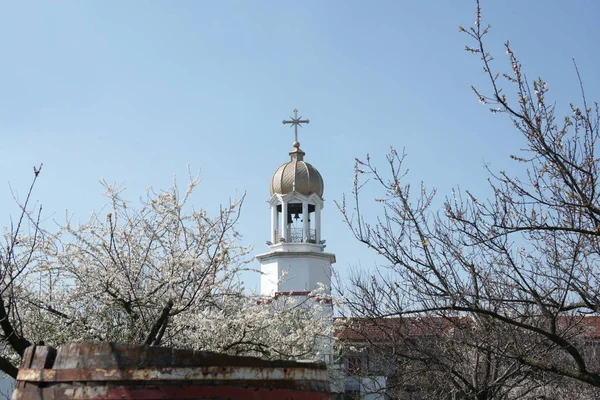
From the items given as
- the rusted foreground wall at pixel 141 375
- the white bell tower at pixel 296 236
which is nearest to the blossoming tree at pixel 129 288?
the rusted foreground wall at pixel 141 375

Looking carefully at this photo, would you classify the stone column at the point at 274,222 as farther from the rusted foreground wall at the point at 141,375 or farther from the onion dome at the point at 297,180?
the rusted foreground wall at the point at 141,375

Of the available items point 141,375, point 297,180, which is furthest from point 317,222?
point 141,375

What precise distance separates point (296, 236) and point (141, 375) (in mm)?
28575

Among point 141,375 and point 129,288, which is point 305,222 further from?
point 141,375

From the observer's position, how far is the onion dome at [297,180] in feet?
103

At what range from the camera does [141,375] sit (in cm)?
337

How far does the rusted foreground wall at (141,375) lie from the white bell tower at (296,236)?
2719 centimetres

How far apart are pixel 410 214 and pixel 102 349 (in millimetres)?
6691

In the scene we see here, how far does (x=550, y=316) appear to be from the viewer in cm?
793

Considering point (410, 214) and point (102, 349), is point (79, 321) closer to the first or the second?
point (410, 214)

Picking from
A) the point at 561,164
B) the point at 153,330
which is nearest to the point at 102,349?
the point at 153,330

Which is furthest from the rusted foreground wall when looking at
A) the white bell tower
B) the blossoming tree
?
the white bell tower

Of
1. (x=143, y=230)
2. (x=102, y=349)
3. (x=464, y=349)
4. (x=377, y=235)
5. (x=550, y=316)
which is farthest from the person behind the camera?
(x=464, y=349)

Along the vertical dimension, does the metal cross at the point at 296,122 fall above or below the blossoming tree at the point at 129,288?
above
